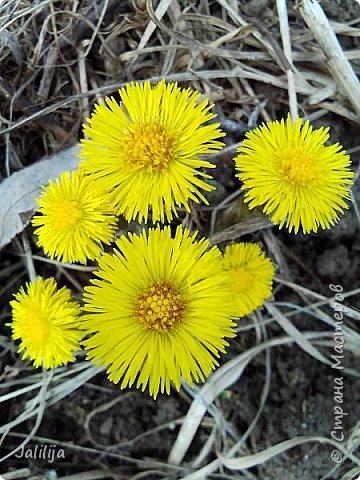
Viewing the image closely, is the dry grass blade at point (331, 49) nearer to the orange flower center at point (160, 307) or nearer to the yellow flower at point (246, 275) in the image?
the yellow flower at point (246, 275)

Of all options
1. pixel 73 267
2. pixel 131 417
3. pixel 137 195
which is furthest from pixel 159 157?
pixel 131 417

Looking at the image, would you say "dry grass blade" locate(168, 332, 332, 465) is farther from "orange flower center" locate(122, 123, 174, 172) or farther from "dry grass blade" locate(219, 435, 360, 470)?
"orange flower center" locate(122, 123, 174, 172)

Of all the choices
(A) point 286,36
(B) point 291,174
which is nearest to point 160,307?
(B) point 291,174

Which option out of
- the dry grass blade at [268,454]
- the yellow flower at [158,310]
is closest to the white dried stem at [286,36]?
the yellow flower at [158,310]

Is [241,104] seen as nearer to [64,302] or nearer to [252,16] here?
[252,16]

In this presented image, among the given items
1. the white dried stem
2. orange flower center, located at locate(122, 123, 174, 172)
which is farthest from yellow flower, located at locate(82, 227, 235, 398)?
the white dried stem
